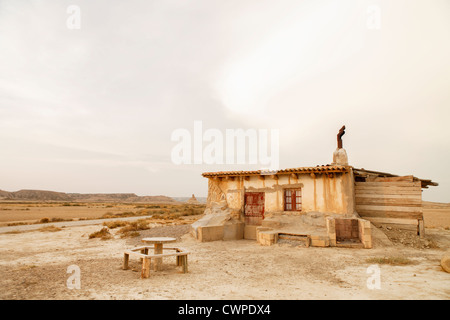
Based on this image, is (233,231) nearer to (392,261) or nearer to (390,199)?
(392,261)

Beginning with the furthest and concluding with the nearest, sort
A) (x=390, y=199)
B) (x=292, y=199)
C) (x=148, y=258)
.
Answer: (x=292, y=199), (x=390, y=199), (x=148, y=258)

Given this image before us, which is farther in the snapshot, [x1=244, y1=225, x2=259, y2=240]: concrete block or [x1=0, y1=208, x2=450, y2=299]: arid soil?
[x1=244, y1=225, x2=259, y2=240]: concrete block

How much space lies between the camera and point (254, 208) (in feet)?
51.2

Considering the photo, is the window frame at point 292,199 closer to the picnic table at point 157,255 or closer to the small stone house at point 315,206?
the small stone house at point 315,206

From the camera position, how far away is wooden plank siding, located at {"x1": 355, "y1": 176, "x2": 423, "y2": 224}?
13070mm

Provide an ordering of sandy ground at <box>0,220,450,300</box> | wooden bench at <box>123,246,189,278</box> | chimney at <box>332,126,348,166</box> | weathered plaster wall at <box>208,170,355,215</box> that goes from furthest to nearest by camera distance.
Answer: chimney at <box>332,126,348,166</box>
weathered plaster wall at <box>208,170,355,215</box>
wooden bench at <box>123,246,189,278</box>
sandy ground at <box>0,220,450,300</box>

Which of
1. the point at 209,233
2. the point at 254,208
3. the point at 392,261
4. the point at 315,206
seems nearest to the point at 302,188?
the point at 315,206

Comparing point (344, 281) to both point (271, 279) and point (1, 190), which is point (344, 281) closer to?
point (271, 279)

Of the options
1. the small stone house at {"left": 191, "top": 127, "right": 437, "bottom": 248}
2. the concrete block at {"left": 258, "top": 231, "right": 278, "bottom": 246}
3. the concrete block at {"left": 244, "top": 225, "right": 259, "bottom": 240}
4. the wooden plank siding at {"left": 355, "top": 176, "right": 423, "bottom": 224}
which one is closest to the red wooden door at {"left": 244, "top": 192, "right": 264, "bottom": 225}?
the small stone house at {"left": 191, "top": 127, "right": 437, "bottom": 248}

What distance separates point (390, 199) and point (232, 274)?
9.97 metres

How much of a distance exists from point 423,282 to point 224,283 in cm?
468

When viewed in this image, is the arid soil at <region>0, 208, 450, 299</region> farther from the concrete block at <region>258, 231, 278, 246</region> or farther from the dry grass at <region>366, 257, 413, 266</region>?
the concrete block at <region>258, 231, 278, 246</region>
